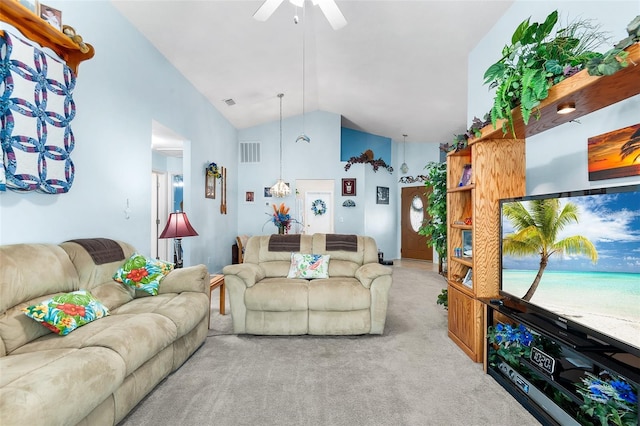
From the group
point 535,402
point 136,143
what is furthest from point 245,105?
point 535,402

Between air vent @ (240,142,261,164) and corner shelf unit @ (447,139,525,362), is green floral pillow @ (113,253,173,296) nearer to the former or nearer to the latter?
corner shelf unit @ (447,139,525,362)

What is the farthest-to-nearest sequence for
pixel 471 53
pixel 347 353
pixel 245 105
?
pixel 245 105 → pixel 471 53 → pixel 347 353

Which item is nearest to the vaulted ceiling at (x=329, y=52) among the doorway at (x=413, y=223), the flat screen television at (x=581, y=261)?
the doorway at (x=413, y=223)

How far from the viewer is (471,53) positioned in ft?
11.8

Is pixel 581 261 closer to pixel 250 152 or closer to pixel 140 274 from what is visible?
pixel 140 274

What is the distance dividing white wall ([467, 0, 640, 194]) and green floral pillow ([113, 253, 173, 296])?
3245 millimetres

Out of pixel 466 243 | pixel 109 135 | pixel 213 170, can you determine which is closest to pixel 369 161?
pixel 213 170

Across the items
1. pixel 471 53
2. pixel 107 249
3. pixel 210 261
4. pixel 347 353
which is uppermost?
pixel 471 53

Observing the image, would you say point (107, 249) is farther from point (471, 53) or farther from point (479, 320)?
point (471, 53)

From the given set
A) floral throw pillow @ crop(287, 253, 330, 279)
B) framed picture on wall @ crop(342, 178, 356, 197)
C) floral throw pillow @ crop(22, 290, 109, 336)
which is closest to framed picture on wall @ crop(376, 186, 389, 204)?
framed picture on wall @ crop(342, 178, 356, 197)

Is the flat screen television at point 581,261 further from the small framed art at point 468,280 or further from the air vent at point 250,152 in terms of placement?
the air vent at point 250,152

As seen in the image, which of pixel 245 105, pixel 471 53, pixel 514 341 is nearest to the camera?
pixel 514 341

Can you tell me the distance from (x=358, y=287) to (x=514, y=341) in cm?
131

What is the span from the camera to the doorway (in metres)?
7.82
